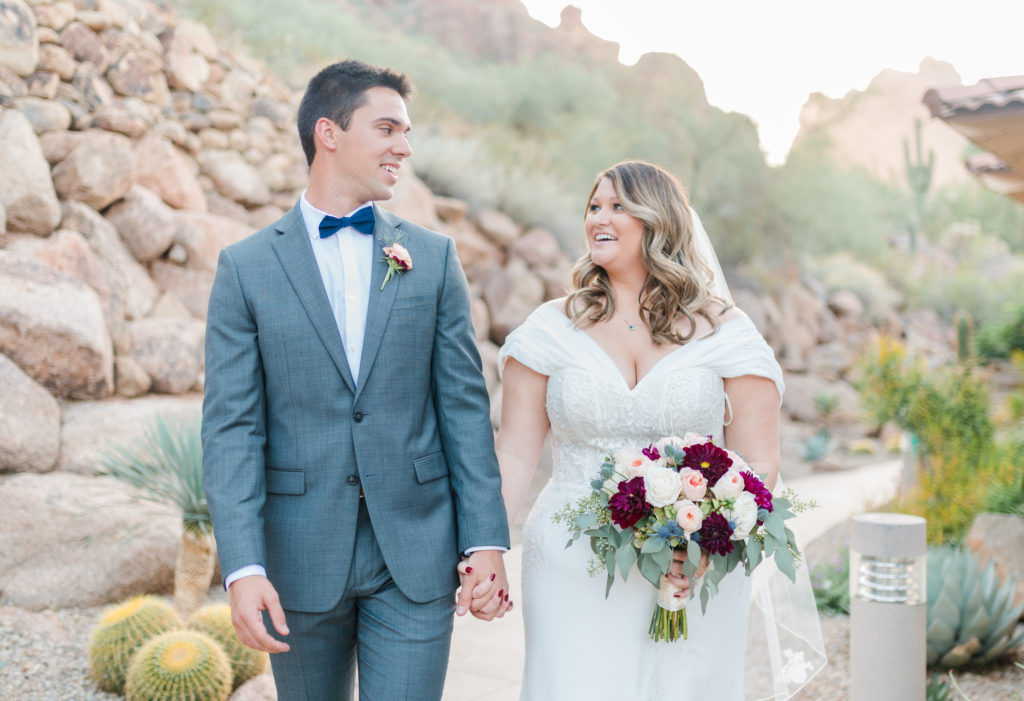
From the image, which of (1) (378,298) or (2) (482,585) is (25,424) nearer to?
(1) (378,298)

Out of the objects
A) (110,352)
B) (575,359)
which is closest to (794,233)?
(110,352)

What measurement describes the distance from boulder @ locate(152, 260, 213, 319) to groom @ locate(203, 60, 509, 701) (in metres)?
7.57

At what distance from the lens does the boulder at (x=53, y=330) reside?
6826mm

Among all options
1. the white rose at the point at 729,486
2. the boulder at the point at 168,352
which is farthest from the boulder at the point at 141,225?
the white rose at the point at 729,486

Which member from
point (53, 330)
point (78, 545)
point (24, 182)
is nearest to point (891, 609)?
point (78, 545)

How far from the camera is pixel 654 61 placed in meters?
30.1

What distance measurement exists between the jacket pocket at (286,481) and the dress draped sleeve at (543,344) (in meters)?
0.89

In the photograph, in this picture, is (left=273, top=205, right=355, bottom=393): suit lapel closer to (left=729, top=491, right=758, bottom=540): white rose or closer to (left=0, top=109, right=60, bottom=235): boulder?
(left=729, top=491, right=758, bottom=540): white rose

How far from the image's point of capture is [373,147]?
2.51 m

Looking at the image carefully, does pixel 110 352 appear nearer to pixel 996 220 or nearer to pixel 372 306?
pixel 372 306

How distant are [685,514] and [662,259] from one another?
38.4 inches

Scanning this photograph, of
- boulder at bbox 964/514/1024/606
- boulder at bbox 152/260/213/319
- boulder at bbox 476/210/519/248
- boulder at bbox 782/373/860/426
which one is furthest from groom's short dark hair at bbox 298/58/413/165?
boulder at bbox 782/373/860/426

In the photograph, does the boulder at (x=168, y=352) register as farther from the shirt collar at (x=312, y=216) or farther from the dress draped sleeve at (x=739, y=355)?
the dress draped sleeve at (x=739, y=355)

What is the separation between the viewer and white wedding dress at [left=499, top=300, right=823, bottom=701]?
285 centimetres
